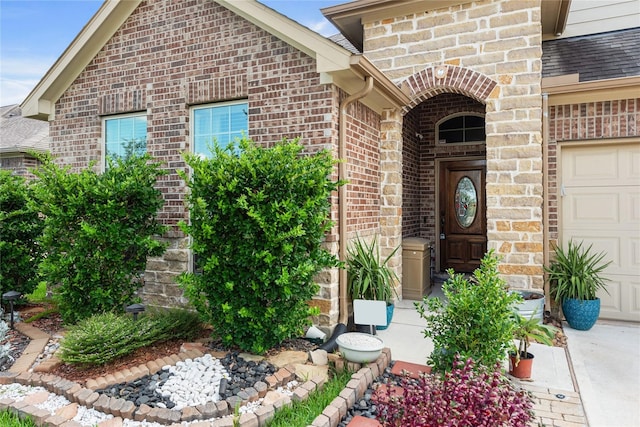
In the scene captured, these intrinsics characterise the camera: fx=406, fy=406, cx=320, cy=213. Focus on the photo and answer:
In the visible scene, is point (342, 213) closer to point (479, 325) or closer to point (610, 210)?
point (479, 325)

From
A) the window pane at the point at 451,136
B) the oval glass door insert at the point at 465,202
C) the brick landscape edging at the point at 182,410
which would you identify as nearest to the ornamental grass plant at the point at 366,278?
the brick landscape edging at the point at 182,410

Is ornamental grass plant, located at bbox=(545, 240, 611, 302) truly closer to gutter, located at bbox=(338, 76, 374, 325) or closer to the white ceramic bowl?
gutter, located at bbox=(338, 76, 374, 325)

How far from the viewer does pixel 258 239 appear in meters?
3.71

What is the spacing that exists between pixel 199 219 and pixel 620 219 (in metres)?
5.45

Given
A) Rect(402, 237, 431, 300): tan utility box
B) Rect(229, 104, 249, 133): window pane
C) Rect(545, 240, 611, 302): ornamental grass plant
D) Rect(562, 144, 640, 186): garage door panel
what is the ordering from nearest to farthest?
Rect(545, 240, 611, 302): ornamental grass plant < Rect(229, 104, 249, 133): window pane < Rect(562, 144, 640, 186): garage door panel < Rect(402, 237, 431, 300): tan utility box

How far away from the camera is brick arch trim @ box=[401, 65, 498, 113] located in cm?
549

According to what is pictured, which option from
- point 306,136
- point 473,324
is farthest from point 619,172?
point 306,136

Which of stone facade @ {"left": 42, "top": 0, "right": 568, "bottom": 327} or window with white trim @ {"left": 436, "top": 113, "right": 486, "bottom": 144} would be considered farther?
window with white trim @ {"left": 436, "top": 113, "right": 486, "bottom": 144}

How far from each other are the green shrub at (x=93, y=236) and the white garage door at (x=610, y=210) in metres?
5.63

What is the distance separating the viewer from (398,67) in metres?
6.05

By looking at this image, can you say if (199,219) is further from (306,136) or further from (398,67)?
(398,67)

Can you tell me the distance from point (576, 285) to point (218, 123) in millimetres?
4989

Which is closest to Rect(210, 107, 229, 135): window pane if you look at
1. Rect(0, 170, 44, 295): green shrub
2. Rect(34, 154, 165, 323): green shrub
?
Rect(34, 154, 165, 323): green shrub

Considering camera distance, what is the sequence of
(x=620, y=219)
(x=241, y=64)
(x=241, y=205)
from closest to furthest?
(x=241, y=205), (x=241, y=64), (x=620, y=219)
